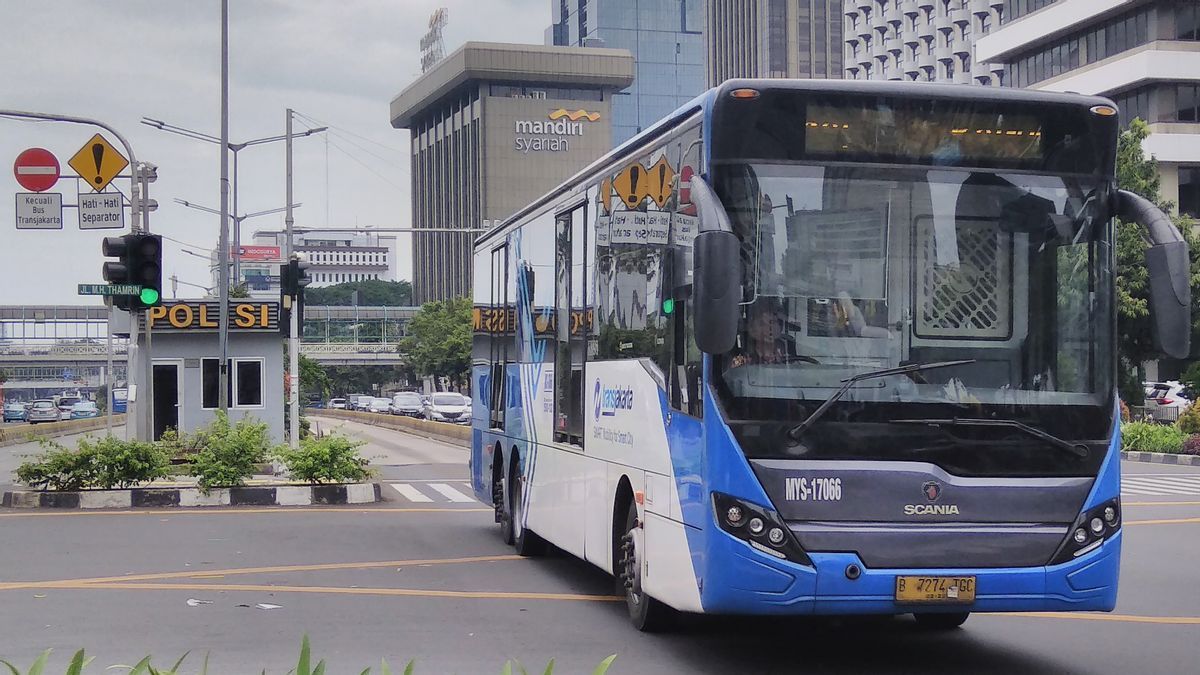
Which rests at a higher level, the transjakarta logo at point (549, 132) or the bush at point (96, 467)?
the transjakarta logo at point (549, 132)

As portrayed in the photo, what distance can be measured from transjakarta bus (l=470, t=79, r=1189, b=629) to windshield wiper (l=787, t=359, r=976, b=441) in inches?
0.5

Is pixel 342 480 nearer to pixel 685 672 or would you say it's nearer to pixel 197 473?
pixel 197 473

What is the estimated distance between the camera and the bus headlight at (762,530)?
7.95 metres

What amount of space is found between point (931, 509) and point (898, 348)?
2.85ft

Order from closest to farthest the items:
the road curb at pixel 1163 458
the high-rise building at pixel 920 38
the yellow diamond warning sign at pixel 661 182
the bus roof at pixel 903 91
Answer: the bus roof at pixel 903 91 < the yellow diamond warning sign at pixel 661 182 < the road curb at pixel 1163 458 < the high-rise building at pixel 920 38

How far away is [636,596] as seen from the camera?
991 centimetres

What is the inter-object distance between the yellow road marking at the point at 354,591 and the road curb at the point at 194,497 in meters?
8.14

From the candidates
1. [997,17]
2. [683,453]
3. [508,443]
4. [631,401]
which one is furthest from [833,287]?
[997,17]

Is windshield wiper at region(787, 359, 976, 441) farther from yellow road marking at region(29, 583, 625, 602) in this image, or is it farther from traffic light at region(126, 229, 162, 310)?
traffic light at region(126, 229, 162, 310)

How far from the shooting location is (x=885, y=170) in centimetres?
836

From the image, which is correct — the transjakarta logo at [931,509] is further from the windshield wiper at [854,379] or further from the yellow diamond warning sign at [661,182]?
the yellow diamond warning sign at [661,182]

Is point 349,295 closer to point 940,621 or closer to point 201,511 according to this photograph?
point 201,511

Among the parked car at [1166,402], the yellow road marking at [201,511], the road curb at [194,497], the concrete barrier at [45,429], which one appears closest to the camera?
the yellow road marking at [201,511]

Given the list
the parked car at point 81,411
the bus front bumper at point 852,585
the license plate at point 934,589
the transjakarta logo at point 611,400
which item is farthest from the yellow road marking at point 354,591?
the parked car at point 81,411
